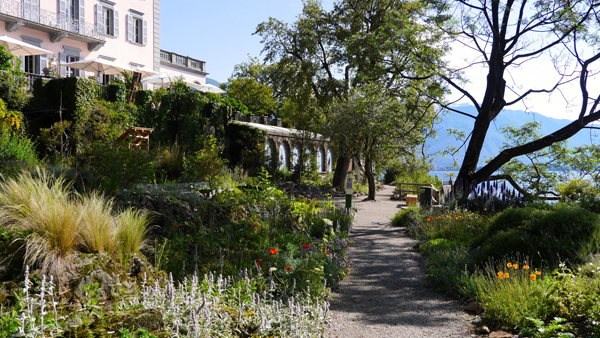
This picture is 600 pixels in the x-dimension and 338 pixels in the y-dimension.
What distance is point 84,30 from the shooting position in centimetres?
2066

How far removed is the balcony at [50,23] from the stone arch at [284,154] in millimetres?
10414

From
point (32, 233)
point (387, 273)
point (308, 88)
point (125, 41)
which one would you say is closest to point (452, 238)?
point (387, 273)

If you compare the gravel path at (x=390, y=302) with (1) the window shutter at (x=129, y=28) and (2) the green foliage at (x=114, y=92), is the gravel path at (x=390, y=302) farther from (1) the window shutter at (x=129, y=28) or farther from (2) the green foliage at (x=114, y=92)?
(1) the window shutter at (x=129, y=28)

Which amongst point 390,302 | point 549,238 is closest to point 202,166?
point 390,302

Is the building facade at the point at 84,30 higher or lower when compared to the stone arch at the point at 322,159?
higher

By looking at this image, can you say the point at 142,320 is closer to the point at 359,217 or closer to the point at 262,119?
the point at 359,217

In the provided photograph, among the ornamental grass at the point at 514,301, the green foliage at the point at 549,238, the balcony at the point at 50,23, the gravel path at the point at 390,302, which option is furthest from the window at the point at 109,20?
the ornamental grass at the point at 514,301

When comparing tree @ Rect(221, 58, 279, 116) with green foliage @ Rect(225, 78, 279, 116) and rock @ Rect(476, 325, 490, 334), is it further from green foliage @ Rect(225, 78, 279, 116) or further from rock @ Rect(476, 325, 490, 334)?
rock @ Rect(476, 325, 490, 334)

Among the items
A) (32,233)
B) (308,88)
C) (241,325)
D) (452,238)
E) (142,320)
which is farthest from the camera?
(308,88)

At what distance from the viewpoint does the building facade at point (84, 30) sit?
59.4 feet

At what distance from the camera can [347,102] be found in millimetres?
17453

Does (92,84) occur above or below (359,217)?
above

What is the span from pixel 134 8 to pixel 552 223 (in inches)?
953

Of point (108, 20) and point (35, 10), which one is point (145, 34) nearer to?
point (108, 20)
